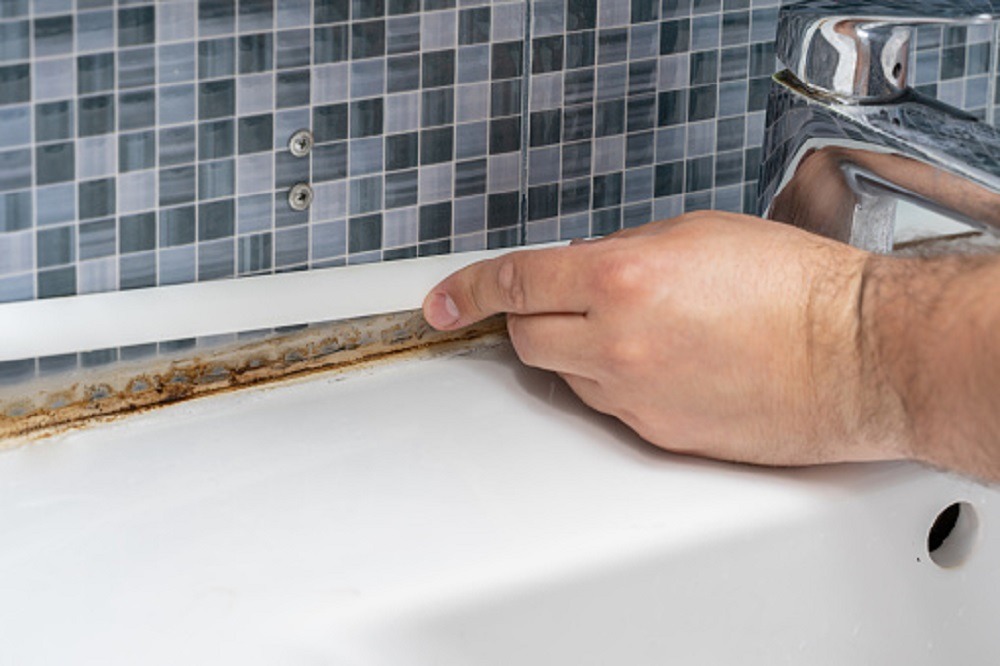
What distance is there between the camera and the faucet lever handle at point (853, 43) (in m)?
0.50

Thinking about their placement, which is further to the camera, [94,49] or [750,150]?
[750,150]

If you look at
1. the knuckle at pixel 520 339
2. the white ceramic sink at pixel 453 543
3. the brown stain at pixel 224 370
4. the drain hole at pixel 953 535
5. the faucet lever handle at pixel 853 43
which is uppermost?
the faucet lever handle at pixel 853 43

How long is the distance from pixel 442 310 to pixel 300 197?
0.22 feet

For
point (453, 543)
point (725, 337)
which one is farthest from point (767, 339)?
point (453, 543)

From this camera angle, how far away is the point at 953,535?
55cm

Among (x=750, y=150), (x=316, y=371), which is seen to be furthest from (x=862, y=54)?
(x=316, y=371)

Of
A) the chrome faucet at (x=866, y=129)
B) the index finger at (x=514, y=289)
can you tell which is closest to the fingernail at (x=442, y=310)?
the index finger at (x=514, y=289)

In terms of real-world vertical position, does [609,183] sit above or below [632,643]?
above

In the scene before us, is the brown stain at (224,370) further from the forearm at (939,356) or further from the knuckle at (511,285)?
the forearm at (939,356)

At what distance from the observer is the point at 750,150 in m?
0.62

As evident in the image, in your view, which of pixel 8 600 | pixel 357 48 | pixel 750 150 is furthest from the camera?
pixel 750 150

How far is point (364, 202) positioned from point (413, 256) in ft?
0.10

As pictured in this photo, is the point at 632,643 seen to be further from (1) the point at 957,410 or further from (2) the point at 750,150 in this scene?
(2) the point at 750,150

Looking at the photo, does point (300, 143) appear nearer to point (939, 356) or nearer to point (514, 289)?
point (514, 289)
